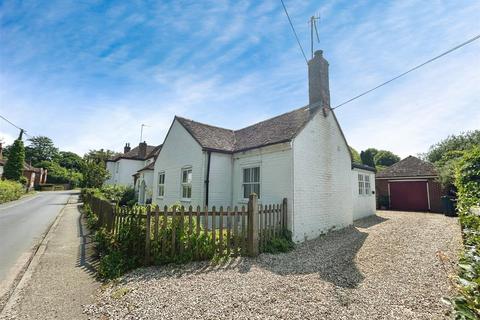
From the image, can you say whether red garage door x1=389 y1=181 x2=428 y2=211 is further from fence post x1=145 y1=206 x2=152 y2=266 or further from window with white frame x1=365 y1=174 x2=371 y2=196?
fence post x1=145 y1=206 x2=152 y2=266

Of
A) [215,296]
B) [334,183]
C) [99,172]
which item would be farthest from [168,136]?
[99,172]

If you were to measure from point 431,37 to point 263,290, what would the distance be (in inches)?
334

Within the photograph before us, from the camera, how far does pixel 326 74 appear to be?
468 inches

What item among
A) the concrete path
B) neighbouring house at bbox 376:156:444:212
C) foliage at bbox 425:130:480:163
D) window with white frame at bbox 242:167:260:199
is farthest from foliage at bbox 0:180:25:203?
foliage at bbox 425:130:480:163

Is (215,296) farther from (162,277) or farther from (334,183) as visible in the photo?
(334,183)

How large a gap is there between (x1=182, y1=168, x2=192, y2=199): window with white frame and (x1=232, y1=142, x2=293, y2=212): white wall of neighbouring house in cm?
299

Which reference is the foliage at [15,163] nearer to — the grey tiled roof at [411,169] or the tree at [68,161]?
the grey tiled roof at [411,169]

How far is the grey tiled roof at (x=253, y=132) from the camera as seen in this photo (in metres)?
10.5

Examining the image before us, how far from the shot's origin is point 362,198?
643 inches

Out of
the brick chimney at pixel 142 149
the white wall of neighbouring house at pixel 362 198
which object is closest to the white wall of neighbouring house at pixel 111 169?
the brick chimney at pixel 142 149

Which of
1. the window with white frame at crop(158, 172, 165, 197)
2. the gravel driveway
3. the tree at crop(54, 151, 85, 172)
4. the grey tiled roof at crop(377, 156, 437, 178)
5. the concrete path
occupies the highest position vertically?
the tree at crop(54, 151, 85, 172)

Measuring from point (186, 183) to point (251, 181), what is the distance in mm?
4275

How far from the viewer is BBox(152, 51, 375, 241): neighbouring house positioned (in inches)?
380

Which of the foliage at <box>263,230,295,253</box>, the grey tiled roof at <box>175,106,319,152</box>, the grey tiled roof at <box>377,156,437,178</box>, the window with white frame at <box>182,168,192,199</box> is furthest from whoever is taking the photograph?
the grey tiled roof at <box>377,156,437,178</box>
